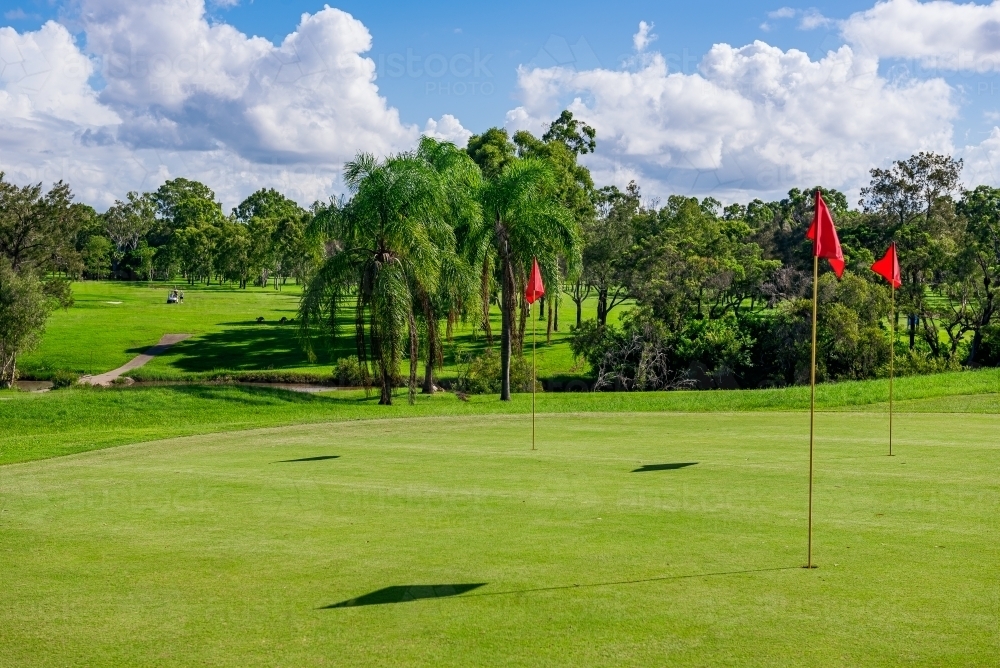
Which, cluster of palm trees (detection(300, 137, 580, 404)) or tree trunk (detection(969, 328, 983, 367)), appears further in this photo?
tree trunk (detection(969, 328, 983, 367))

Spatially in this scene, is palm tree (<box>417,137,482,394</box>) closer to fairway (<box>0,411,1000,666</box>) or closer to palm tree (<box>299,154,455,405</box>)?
palm tree (<box>299,154,455,405</box>)

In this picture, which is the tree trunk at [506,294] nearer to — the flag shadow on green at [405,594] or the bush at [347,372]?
the bush at [347,372]

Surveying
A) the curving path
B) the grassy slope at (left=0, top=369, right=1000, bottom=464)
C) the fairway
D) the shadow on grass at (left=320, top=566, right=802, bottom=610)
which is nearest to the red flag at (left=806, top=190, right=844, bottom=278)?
the fairway

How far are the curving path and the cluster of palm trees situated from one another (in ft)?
90.7

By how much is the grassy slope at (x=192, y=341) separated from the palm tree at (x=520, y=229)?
521 inches

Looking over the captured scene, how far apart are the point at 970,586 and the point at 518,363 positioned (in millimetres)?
34432

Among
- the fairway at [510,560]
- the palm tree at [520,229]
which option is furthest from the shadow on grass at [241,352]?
the fairway at [510,560]

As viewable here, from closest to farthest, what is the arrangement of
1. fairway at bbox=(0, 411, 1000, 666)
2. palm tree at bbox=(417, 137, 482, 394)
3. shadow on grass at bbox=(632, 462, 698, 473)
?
fairway at bbox=(0, 411, 1000, 666) → shadow on grass at bbox=(632, 462, 698, 473) → palm tree at bbox=(417, 137, 482, 394)

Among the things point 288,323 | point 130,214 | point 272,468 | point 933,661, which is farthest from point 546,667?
point 130,214

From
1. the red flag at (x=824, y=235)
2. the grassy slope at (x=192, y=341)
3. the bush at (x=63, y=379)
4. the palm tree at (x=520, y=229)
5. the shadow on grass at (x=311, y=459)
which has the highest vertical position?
the palm tree at (x=520, y=229)

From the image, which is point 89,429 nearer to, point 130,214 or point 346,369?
point 346,369

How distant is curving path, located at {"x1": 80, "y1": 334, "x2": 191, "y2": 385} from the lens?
190 ft

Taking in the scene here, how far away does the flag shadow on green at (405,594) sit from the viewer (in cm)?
893

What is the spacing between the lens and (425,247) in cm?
3209
